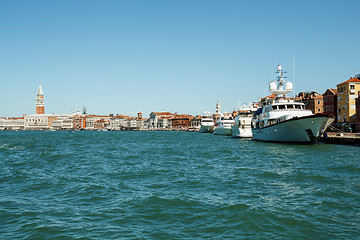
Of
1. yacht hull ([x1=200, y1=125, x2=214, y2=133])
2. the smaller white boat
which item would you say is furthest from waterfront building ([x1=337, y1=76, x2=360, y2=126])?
yacht hull ([x1=200, y1=125, x2=214, y2=133])

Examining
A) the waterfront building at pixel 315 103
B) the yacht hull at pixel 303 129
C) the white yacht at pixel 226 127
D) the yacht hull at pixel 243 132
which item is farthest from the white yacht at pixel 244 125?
the yacht hull at pixel 303 129

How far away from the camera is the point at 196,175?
18.2 metres

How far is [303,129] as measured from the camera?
124 ft

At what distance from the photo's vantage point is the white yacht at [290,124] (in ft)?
121

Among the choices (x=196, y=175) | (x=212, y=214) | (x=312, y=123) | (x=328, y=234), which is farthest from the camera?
(x=312, y=123)

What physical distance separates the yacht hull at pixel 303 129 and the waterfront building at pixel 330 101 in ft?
104

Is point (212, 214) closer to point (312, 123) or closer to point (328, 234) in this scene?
point (328, 234)

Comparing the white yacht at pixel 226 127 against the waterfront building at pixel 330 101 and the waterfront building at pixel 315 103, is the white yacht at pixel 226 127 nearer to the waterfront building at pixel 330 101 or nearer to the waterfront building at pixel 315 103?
the waterfront building at pixel 315 103

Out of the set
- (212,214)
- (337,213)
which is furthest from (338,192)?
(212,214)

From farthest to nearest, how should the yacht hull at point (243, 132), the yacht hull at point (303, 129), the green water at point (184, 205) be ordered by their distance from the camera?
the yacht hull at point (243, 132) < the yacht hull at point (303, 129) < the green water at point (184, 205)

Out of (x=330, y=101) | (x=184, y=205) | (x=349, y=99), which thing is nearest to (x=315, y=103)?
(x=330, y=101)

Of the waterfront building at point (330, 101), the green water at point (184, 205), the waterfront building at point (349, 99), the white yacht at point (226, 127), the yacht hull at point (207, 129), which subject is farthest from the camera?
the yacht hull at point (207, 129)

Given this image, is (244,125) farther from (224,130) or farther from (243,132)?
(224,130)

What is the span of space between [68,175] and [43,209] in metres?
7.76
